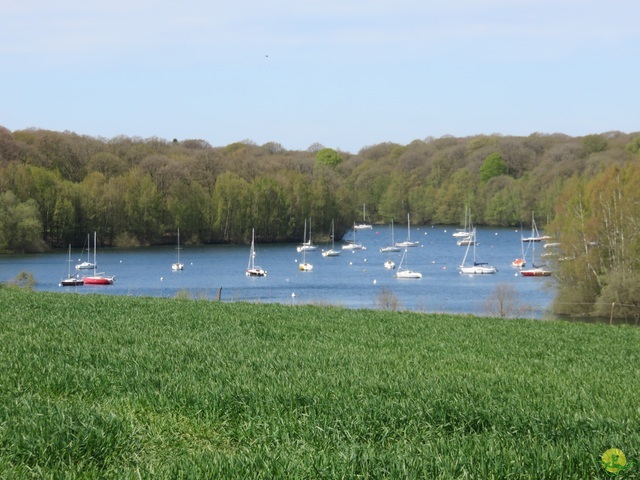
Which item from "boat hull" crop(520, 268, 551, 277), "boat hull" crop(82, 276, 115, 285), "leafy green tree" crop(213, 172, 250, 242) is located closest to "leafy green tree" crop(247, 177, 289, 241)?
"leafy green tree" crop(213, 172, 250, 242)

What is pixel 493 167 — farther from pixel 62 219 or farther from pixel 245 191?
pixel 62 219

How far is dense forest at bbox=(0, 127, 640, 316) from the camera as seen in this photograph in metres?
110

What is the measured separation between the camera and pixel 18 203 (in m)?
107

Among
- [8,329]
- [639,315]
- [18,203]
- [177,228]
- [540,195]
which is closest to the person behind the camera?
[8,329]

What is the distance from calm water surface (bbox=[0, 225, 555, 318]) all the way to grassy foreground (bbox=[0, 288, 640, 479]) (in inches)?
1209

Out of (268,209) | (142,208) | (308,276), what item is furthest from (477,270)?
(142,208)

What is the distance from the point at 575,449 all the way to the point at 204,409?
136 inches

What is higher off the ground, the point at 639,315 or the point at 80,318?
the point at 80,318

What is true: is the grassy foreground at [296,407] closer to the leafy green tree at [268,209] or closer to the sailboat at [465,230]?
the leafy green tree at [268,209]

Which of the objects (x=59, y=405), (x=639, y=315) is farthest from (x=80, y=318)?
(x=639, y=315)

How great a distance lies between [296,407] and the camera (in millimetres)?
8922

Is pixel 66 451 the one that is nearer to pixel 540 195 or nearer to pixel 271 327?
pixel 271 327

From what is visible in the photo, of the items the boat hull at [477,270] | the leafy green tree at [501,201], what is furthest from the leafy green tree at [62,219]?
the leafy green tree at [501,201]

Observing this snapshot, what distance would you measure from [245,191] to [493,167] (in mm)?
66560
